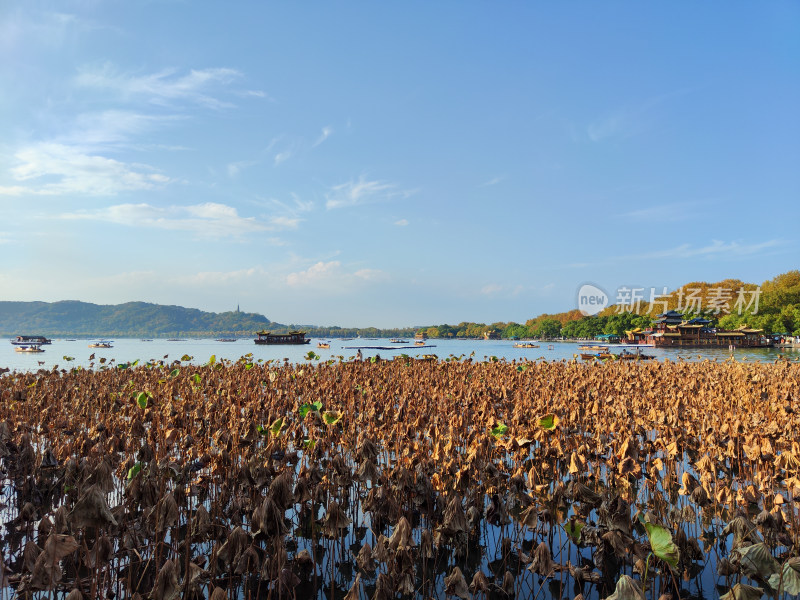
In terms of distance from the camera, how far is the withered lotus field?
4.21 m

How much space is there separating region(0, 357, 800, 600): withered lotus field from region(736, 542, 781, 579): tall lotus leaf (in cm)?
2

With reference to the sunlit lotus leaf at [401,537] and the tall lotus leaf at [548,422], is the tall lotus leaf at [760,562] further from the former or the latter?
the tall lotus leaf at [548,422]

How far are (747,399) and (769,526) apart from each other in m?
11.0

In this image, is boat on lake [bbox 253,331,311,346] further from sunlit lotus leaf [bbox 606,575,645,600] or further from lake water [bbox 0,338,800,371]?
sunlit lotus leaf [bbox 606,575,645,600]

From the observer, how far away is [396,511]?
5445 millimetres

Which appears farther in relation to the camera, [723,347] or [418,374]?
[723,347]

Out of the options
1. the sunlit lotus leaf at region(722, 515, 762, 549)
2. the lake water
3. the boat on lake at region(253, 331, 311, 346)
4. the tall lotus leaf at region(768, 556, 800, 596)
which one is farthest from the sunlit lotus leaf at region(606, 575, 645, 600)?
the boat on lake at region(253, 331, 311, 346)

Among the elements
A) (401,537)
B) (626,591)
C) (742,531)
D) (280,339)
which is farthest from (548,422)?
(280,339)

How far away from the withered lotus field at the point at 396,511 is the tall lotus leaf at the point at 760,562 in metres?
0.02

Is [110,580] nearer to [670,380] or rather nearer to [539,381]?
[539,381]

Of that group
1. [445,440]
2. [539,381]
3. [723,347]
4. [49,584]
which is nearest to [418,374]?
[539,381]

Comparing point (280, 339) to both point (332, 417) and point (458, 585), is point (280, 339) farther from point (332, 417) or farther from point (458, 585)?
point (458, 585)

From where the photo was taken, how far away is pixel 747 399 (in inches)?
A: 545

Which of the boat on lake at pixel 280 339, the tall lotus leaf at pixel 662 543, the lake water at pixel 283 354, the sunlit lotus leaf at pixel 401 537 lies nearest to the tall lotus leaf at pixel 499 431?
the sunlit lotus leaf at pixel 401 537
